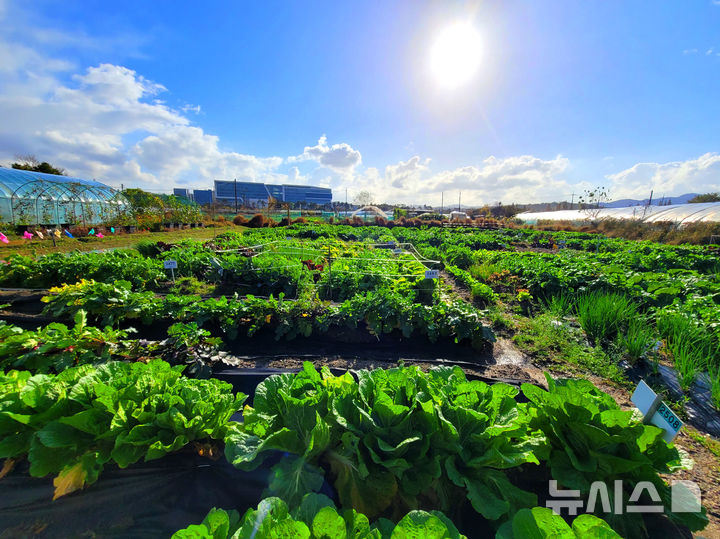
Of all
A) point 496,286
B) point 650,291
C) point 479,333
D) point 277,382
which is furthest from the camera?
point 496,286

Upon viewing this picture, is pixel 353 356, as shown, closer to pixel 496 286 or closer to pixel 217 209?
pixel 496 286

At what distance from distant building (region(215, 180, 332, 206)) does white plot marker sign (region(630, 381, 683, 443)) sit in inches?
2537

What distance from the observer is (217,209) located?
39688mm

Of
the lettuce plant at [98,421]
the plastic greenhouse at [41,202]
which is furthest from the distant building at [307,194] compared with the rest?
the lettuce plant at [98,421]

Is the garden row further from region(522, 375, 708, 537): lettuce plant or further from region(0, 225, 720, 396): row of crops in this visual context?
region(0, 225, 720, 396): row of crops

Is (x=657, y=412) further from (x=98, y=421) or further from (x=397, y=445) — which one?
(x=98, y=421)

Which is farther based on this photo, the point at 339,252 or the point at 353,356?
the point at 339,252

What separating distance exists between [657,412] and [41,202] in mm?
28709

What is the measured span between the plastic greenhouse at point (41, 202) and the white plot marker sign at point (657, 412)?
82.1 ft

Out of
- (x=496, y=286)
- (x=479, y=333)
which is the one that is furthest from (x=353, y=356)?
(x=496, y=286)

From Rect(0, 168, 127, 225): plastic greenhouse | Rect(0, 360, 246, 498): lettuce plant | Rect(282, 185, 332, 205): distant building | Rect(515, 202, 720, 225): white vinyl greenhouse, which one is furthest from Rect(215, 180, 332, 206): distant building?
Rect(0, 360, 246, 498): lettuce plant

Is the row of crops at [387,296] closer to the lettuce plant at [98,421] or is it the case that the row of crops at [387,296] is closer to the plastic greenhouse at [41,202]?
the lettuce plant at [98,421]

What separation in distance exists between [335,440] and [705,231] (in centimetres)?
2831

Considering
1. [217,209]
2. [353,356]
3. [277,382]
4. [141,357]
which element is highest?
[217,209]
